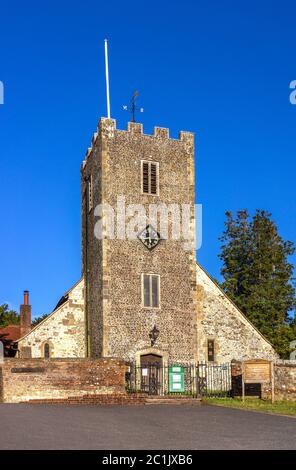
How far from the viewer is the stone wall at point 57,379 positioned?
25.9 m

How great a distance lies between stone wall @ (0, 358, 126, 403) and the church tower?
6.10 metres

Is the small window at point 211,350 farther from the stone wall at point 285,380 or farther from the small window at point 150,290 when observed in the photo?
the stone wall at point 285,380

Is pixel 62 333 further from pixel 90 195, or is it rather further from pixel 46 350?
pixel 90 195

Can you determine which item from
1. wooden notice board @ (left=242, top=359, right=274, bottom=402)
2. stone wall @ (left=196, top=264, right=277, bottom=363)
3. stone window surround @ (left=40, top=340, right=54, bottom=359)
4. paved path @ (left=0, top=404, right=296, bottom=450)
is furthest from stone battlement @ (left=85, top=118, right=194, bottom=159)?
paved path @ (left=0, top=404, right=296, bottom=450)

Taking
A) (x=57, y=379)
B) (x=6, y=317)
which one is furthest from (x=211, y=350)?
(x=6, y=317)

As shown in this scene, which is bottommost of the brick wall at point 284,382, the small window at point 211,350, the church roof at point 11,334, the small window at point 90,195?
the brick wall at point 284,382

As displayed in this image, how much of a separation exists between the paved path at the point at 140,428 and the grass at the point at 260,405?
99 cm

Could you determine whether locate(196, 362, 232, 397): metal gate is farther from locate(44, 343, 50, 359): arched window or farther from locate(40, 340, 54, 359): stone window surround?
locate(44, 343, 50, 359): arched window

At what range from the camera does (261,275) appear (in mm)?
53969

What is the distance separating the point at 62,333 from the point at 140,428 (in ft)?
65.9

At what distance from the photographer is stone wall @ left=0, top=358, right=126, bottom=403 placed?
25.9 meters

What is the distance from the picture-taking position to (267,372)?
26641 mm

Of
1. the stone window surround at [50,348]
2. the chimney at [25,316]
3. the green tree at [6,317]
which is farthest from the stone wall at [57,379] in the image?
the green tree at [6,317]
